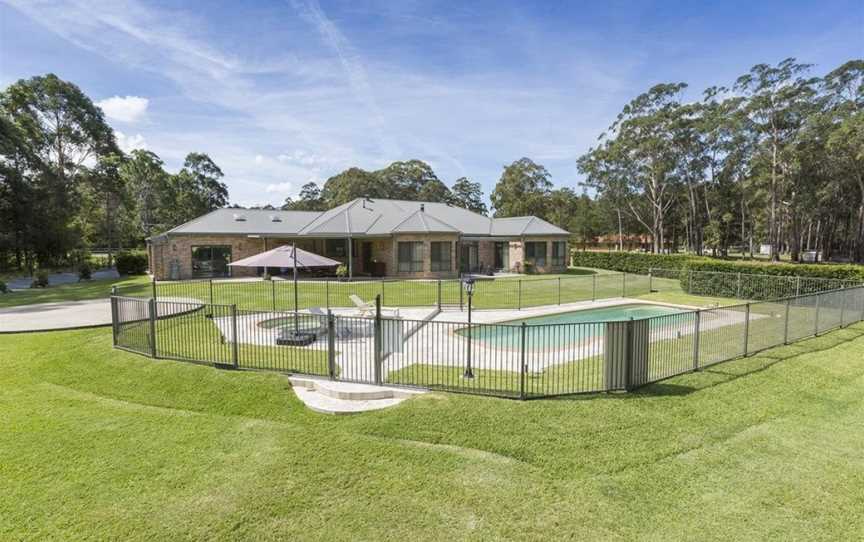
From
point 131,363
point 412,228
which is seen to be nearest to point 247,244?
point 412,228

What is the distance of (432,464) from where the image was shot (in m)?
4.45

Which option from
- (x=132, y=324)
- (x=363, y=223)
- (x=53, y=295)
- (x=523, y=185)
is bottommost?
(x=53, y=295)

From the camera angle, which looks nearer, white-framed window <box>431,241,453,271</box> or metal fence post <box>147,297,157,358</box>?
metal fence post <box>147,297,157,358</box>

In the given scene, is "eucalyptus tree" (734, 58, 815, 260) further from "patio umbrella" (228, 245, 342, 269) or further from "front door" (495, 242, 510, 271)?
"patio umbrella" (228, 245, 342, 269)

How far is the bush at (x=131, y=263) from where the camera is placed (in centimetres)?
2803

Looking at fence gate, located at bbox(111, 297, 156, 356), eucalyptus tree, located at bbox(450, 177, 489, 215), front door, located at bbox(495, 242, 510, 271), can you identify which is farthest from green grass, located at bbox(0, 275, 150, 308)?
eucalyptus tree, located at bbox(450, 177, 489, 215)

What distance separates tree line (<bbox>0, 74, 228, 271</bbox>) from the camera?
27.3m

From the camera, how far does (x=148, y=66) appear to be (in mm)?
13766

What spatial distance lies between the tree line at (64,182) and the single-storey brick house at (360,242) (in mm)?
8609

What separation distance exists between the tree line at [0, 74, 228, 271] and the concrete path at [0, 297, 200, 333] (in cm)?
1836

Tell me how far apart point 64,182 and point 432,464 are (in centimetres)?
4153

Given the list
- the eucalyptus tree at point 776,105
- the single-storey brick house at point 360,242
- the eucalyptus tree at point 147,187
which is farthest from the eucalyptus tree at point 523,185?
the eucalyptus tree at point 147,187

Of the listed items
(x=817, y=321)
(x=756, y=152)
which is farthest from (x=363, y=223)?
(x=756, y=152)

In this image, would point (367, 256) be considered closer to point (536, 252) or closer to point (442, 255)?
point (442, 255)
